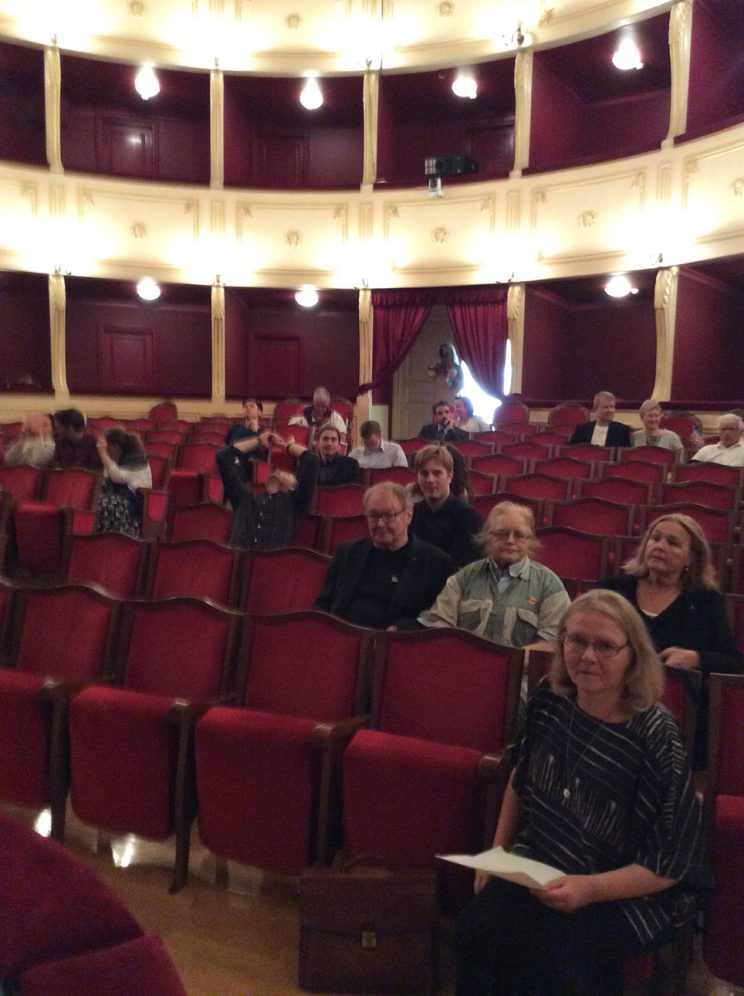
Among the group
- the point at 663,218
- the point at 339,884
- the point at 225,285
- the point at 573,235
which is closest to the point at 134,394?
the point at 225,285

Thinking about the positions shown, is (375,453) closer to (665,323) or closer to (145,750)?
(145,750)

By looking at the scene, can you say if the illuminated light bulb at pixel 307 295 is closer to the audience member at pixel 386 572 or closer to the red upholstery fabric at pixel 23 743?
the audience member at pixel 386 572

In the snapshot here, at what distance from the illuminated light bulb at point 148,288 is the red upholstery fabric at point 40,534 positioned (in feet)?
13.6

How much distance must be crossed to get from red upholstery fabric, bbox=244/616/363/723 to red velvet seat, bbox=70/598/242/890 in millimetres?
78

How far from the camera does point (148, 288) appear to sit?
6910 mm

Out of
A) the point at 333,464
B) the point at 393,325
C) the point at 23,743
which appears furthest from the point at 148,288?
the point at 23,743

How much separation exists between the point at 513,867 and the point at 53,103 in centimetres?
709

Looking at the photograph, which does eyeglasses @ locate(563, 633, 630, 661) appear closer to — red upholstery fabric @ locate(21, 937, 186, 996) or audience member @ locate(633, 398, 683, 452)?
Answer: red upholstery fabric @ locate(21, 937, 186, 996)

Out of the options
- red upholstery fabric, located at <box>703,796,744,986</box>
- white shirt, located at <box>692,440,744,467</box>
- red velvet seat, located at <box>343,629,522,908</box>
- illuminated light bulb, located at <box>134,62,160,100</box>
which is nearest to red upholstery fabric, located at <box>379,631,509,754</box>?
red velvet seat, located at <box>343,629,522,908</box>

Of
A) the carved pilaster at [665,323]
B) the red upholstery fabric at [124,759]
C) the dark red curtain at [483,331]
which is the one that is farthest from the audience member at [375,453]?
the dark red curtain at [483,331]

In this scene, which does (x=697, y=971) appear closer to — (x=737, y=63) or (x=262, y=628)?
(x=262, y=628)

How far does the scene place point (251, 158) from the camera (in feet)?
25.7

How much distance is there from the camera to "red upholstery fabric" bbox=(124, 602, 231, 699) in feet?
5.68

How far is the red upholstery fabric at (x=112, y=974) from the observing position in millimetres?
392
